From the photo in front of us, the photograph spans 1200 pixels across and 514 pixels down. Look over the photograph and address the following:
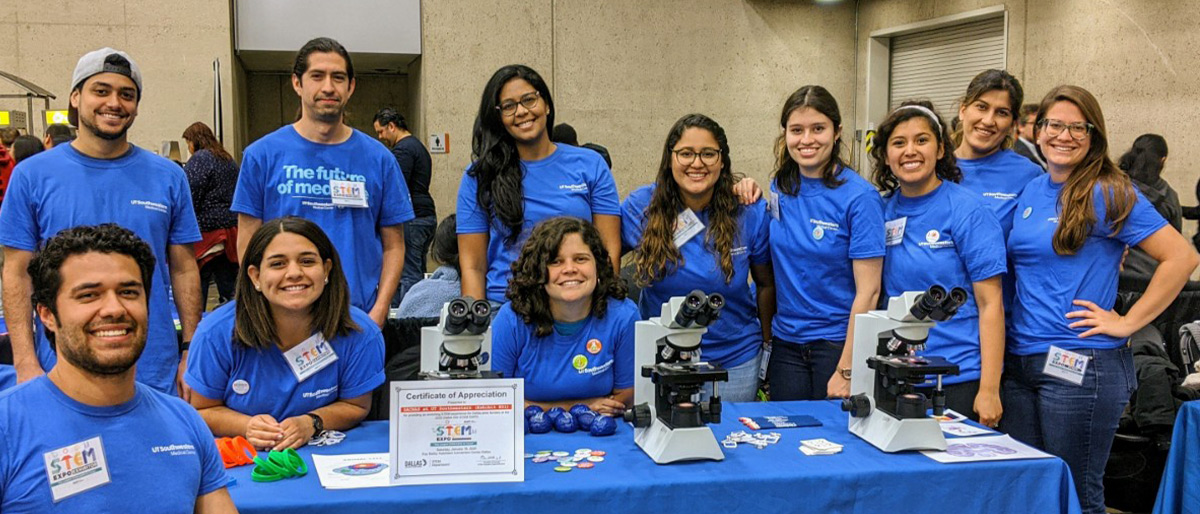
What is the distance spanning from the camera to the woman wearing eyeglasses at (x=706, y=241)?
8.73ft

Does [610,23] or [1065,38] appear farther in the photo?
[610,23]

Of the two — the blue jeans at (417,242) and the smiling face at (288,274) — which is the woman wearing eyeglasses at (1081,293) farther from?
the blue jeans at (417,242)

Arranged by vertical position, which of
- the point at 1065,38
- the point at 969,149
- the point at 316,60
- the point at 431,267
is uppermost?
the point at 1065,38

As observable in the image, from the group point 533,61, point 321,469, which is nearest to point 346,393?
point 321,469


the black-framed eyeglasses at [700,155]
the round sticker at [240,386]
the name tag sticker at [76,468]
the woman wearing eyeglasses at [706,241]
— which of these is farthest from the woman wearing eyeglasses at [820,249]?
the name tag sticker at [76,468]

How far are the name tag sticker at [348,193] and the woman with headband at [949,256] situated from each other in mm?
1568

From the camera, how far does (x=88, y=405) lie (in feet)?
4.77

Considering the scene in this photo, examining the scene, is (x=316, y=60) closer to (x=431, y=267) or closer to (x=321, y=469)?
(x=321, y=469)

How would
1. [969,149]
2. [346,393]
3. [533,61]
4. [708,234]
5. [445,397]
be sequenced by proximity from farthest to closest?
[533,61] → [969,149] → [708,234] → [346,393] → [445,397]

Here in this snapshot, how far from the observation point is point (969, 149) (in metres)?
2.92

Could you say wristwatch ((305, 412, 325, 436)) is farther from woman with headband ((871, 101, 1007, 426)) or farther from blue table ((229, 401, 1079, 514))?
woman with headband ((871, 101, 1007, 426))

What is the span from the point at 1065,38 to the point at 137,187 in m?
6.42

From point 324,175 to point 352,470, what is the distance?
1.05 metres

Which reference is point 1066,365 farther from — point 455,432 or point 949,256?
point 455,432
